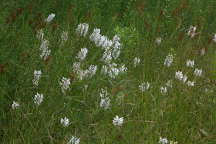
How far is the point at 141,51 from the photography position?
17.1 ft

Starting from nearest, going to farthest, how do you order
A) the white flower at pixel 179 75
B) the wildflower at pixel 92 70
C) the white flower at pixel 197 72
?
the wildflower at pixel 92 70 → the white flower at pixel 179 75 → the white flower at pixel 197 72

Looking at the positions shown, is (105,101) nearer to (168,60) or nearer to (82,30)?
(82,30)

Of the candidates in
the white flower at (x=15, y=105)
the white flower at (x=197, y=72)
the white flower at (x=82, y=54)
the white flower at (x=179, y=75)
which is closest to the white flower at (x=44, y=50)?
the white flower at (x=82, y=54)

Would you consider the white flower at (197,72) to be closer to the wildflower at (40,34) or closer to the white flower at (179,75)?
the white flower at (179,75)

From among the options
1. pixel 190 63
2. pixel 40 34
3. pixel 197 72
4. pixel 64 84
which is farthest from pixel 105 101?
pixel 190 63

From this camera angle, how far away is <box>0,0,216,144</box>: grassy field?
12.5ft

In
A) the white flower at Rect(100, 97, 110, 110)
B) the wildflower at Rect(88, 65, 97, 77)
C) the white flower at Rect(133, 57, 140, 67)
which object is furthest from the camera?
the white flower at Rect(133, 57, 140, 67)

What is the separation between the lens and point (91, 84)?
415cm

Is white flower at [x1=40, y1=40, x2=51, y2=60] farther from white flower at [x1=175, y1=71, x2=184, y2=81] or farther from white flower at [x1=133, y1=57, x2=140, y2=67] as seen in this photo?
white flower at [x1=175, y1=71, x2=184, y2=81]

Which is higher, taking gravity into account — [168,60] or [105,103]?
[168,60]

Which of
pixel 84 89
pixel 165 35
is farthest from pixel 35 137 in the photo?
pixel 165 35

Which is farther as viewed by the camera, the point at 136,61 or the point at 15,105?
the point at 136,61

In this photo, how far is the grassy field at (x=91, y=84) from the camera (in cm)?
382

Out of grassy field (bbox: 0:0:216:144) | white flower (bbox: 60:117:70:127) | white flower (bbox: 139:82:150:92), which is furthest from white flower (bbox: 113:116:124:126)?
white flower (bbox: 139:82:150:92)
